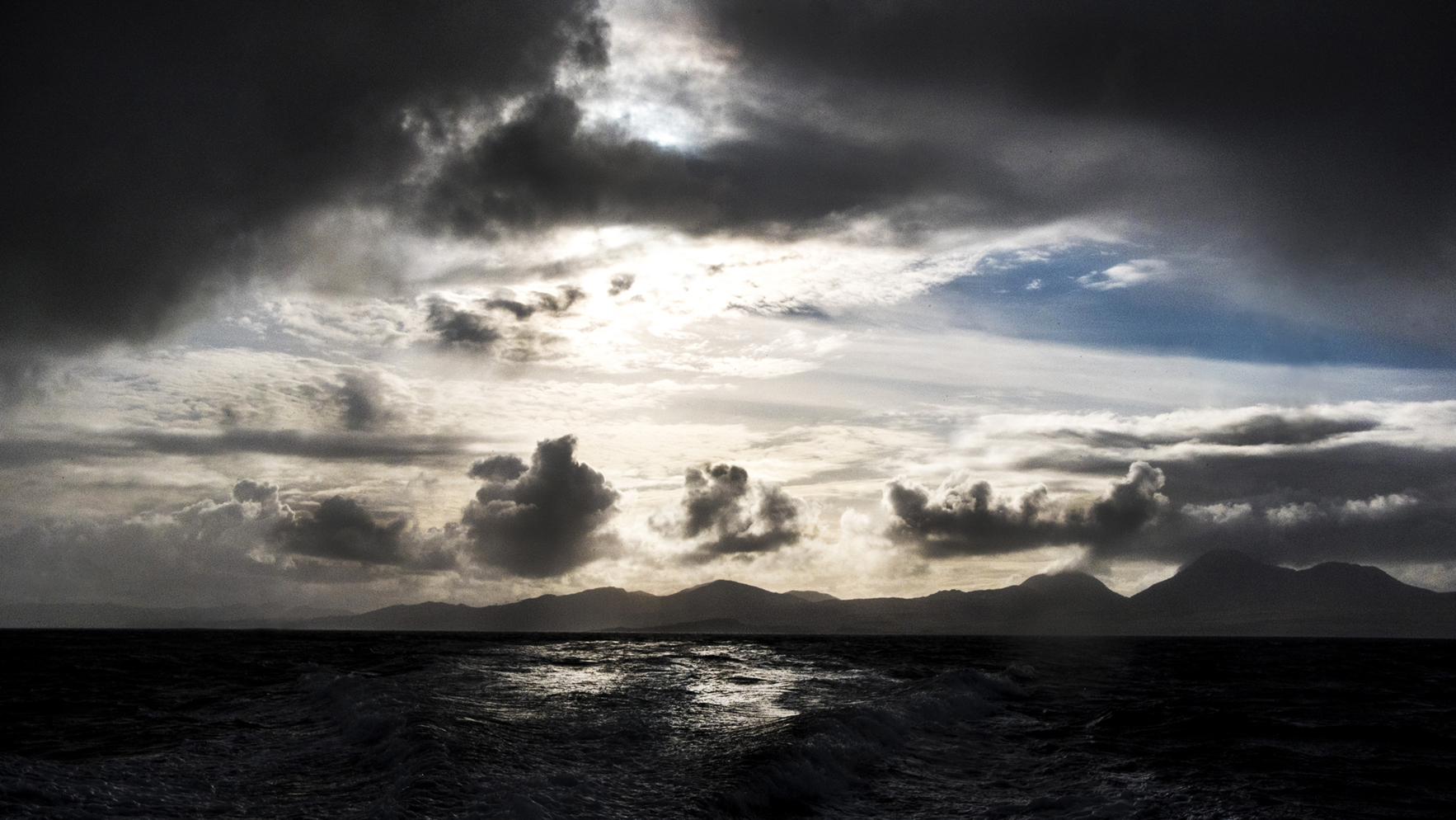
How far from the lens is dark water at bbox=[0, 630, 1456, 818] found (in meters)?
16.1

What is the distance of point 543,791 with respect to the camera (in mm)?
16266

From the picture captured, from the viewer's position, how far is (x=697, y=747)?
21.9 meters

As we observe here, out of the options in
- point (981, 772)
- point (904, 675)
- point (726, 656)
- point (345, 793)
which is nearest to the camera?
point (345, 793)

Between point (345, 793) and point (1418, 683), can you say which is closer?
point (345, 793)

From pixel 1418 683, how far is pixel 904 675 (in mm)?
31407

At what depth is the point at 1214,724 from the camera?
2730 cm

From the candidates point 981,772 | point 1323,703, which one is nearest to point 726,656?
point 1323,703

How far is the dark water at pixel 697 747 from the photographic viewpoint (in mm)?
16125

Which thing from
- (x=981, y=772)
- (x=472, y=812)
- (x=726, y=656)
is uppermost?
(x=472, y=812)

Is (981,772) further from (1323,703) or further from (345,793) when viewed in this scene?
(1323,703)

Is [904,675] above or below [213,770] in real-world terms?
below

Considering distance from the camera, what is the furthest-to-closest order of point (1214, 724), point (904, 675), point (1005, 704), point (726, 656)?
point (726, 656) → point (904, 675) → point (1005, 704) → point (1214, 724)

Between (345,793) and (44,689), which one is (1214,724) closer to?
(345,793)

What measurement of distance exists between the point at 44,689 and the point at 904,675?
40689 millimetres
